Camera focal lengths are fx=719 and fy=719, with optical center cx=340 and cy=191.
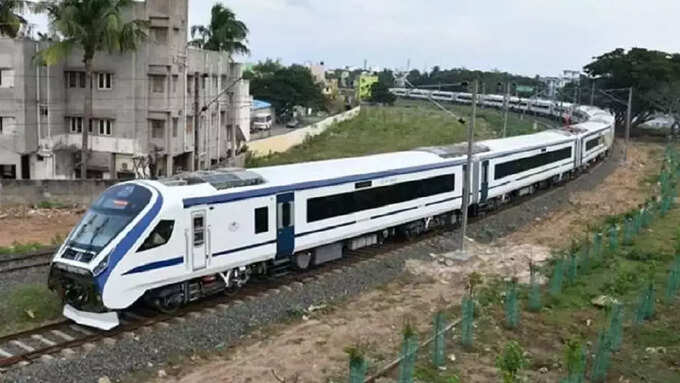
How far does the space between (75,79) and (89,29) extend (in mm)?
4509

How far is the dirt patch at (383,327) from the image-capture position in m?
12.0

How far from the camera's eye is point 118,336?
13164mm

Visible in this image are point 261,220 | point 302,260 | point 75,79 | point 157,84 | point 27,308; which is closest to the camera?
point 27,308

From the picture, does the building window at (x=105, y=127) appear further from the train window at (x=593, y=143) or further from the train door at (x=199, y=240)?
the train window at (x=593, y=143)

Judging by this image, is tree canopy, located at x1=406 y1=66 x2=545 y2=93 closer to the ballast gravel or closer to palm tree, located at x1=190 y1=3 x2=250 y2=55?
palm tree, located at x1=190 y1=3 x2=250 y2=55

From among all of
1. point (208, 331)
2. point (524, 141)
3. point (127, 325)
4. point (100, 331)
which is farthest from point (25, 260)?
point (524, 141)

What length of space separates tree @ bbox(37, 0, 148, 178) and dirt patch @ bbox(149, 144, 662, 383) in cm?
1706

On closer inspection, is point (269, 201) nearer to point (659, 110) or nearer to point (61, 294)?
point (61, 294)

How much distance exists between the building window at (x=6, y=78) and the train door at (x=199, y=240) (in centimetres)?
2194

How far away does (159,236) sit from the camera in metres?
13.8

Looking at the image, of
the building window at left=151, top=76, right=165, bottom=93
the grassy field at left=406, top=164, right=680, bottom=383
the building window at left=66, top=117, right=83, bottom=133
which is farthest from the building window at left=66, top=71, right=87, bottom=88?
the grassy field at left=406, top=164, right=680, bottom=383

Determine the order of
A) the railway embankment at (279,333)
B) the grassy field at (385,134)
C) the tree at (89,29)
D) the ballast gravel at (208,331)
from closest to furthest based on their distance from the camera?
1. the ballast gravel at (208,331)
2. the railway embankment at (279,333)
3. the tree at (89,29)
4. the grassy field at (385,134)

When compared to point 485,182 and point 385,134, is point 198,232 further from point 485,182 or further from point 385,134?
point 385,134

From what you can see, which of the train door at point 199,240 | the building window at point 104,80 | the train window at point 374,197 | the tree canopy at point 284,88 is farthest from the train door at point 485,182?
the tree canopy at point 284,88
